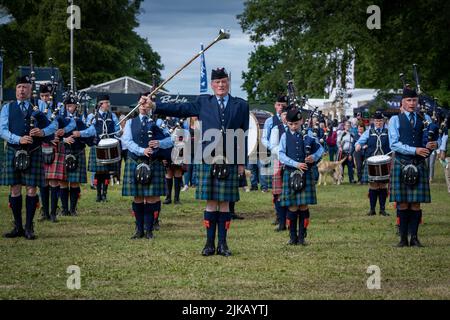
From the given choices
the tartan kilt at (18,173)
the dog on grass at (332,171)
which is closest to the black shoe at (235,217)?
the tartan kilt at (18,173)

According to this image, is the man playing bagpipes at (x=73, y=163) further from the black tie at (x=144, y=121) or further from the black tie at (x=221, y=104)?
the black tie at (x=221, y=104)

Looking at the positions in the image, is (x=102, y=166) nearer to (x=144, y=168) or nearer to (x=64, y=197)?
(x=64, y=197)

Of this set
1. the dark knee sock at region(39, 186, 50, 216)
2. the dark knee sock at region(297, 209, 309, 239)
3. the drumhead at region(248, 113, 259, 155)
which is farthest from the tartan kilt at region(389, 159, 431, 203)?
the drumhead at region(248, 113, 259, 155)

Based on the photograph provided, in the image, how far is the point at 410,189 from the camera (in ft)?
33.5

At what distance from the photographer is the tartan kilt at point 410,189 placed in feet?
33.4

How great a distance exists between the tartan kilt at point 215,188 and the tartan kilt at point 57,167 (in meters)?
4.31

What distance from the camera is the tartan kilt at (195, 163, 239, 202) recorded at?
9.47 meters

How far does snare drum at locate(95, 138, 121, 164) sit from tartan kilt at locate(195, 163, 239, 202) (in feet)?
11.6

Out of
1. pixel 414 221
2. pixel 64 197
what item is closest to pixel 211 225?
pixel 414 221

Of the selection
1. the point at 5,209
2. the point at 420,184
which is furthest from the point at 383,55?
the point at 420,184

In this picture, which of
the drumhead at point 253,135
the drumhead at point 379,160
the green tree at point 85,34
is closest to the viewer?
the drumhead at point 379,160

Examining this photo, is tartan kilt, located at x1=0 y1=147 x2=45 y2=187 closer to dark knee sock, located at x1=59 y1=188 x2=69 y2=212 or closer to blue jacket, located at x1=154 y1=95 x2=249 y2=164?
blue jacket, located at x1=154 y1=95 x2=249 y2=164

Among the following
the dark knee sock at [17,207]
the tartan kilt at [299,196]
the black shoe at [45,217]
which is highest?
the tartan kilt at [299,196]

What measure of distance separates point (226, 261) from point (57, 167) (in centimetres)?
499
